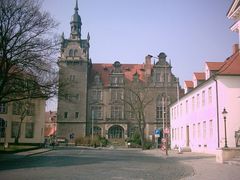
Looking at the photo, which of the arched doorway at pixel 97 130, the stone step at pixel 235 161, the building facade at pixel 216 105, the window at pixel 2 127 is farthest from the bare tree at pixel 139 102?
the stone step at pixel 235 161

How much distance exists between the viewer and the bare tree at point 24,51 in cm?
2716

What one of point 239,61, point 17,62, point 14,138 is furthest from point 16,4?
point 14,138

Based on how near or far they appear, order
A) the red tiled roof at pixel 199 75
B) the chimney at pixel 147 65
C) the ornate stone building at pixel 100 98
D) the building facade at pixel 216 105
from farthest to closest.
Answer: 1. the chimney at pixel 147 65
2. the ornate stone building at pixel 100 98
3. the red tiled roof at pixel 199 75
4. the building facade at pixel 216 105

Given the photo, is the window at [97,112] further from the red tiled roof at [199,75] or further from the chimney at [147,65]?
the red tiled roof at [199,75]

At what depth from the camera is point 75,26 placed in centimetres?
8562

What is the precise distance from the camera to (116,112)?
280 ft

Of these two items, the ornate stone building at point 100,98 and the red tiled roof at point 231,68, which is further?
the ornate stone building at point 100,98

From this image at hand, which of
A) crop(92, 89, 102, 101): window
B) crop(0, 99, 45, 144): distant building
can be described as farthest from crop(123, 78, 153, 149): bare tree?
crop(0, 99, 45, 144): distant building

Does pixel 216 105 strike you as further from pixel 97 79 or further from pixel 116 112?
pixel 97 79

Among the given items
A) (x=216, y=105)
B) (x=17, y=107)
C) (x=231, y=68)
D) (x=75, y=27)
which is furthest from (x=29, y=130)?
(x=231, y=68)

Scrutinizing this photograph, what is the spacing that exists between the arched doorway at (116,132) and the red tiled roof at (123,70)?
36.0 feet

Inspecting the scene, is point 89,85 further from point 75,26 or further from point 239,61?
point 239,61

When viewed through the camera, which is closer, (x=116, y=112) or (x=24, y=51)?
(x=24, y=51)

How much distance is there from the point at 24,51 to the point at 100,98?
192 feet
